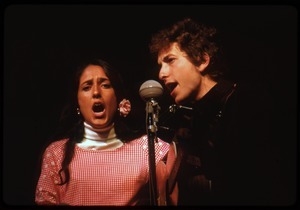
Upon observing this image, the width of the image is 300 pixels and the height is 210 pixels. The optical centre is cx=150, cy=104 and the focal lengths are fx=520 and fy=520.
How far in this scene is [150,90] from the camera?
2.90 meters

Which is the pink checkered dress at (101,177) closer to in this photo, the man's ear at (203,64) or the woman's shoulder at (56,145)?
the woman's shoulder at (56,145)

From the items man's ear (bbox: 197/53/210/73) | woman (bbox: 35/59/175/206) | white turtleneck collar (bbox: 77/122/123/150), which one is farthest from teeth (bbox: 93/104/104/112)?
man's ear (bbox: 197/53/210/73)

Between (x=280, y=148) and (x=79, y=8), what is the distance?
1499 mm

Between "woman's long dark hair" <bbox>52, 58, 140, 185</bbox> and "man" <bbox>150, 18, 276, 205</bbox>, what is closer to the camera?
"man" <bbox>150, 18, 276, 205</bbox>

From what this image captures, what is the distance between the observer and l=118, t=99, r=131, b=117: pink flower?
10.3 feet

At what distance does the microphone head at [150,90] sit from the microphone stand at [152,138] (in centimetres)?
4

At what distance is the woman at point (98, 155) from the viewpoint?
120 inches

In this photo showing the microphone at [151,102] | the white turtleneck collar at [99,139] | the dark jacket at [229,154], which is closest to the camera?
the microphone at [151,102]

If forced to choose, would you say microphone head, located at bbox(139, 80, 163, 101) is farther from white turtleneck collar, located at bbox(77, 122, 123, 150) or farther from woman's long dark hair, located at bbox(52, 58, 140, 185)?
white turtleneck collar, located at bbox(77, 122, 123, 150)

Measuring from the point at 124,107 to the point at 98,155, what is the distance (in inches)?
12.9

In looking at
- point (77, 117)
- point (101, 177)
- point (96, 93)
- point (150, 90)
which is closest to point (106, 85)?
point (96, 93)

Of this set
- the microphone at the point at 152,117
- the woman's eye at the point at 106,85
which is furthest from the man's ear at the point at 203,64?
the woman's eye at the point at 106,85

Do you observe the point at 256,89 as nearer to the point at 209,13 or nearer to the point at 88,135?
the point at 209,13

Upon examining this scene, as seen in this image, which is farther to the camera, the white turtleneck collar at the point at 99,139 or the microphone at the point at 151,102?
the white turtleneck collar at the point at 99,139
